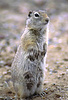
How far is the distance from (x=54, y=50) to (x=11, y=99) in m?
2.91

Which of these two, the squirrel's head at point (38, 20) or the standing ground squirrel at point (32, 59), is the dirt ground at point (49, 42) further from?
the squirrel's head at point (38, 20)

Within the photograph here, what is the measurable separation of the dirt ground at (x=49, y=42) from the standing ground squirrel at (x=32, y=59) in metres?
0.30

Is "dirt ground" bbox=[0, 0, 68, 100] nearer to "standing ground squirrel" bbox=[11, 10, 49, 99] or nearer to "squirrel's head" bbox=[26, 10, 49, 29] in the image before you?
"standing ground squirrel" bbox=[11, 10, 49, 99]

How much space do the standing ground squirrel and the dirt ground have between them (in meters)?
0.30

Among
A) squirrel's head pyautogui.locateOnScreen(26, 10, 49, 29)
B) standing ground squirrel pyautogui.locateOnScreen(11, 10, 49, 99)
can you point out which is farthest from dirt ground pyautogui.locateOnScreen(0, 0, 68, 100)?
squirrel's head pyautogui.locateOnScreen(26, 10, 49, 29)

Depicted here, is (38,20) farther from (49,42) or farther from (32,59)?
(49,42)

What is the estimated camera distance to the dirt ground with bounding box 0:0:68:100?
4.55 m

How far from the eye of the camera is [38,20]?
416cm

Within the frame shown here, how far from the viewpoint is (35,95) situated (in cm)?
424

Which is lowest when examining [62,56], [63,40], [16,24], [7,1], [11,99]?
[11,99]

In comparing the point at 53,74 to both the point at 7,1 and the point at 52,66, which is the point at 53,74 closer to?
the point at 52,66

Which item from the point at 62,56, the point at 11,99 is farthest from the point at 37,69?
the point at 62,56

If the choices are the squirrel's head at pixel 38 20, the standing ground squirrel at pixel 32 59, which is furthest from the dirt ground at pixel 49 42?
the squirrel's head at pixel 38 20

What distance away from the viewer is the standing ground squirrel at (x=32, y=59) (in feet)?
13.1
